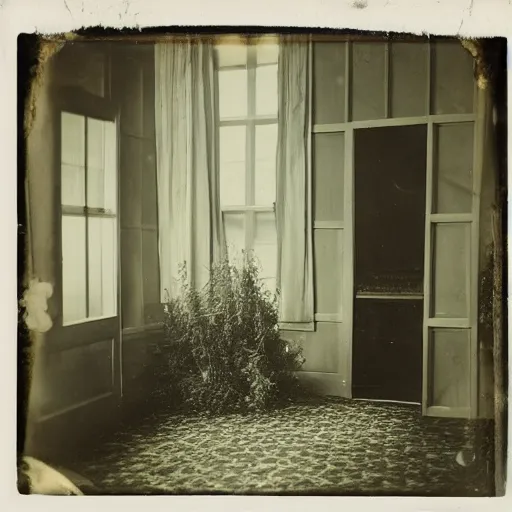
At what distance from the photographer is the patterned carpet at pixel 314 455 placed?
1.53m

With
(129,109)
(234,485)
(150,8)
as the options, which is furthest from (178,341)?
(150,8)

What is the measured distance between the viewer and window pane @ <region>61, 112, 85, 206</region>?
154 cm

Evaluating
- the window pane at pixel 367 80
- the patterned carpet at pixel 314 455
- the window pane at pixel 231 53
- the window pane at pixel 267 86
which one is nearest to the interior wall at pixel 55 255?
the patterned carpet at pixel 314 455

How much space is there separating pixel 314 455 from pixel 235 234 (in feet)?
2.06

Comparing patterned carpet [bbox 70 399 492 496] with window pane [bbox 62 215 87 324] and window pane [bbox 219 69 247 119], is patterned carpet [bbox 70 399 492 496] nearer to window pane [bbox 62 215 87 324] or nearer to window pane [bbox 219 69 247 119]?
window pane [bbox 62 215 87 324]

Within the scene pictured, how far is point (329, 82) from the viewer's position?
1.52 metres

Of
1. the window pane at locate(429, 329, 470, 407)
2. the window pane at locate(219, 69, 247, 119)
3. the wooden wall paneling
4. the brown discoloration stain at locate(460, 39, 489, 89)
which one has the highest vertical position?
the brown discoloration stain at locate(460, 39, 489, 89)

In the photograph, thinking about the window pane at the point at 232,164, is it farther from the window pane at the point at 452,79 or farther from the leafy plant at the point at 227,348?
the window pane at the point at 452,79

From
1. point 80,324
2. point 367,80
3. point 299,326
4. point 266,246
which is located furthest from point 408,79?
point 80,324

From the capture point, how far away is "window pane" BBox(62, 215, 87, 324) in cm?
154

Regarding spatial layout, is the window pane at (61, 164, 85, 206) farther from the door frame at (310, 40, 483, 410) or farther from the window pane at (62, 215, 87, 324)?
the door frame at (310, 40, 483, 410)

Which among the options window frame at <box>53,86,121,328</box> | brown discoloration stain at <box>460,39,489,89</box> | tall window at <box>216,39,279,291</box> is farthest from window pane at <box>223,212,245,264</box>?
brown discoloration stain at <box>460,39,489,89</box>

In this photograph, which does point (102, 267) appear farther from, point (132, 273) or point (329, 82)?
point (329, 82)

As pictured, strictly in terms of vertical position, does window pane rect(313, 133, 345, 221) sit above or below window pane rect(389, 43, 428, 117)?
below
